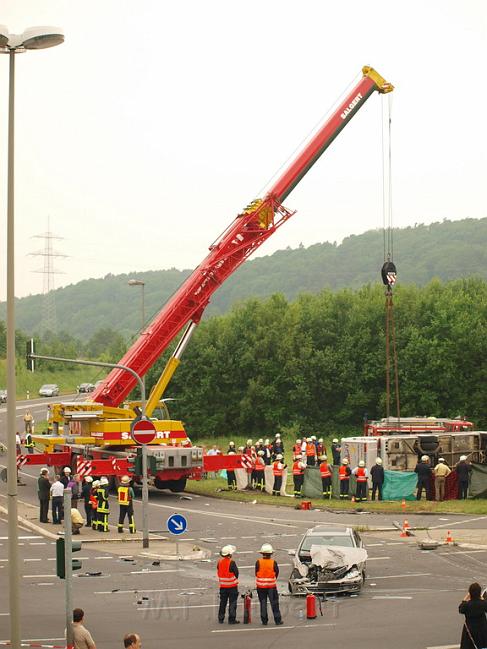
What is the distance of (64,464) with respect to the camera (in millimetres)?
39406

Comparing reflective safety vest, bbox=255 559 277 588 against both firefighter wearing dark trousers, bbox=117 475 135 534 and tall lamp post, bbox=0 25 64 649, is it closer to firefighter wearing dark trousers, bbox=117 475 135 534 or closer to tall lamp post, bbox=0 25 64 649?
tall lamp post, bbox=0 25 64 649

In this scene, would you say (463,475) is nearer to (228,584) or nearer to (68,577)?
(228,584)

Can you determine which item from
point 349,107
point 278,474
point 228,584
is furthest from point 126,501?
point 349,107

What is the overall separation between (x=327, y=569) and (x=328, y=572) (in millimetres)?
60

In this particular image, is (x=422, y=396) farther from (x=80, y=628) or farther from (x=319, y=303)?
(x=80, y=628)

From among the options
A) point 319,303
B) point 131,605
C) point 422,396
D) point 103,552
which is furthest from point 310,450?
point 319,303

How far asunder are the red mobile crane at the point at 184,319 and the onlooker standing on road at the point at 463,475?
7203mm

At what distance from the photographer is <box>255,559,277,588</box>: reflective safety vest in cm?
1952

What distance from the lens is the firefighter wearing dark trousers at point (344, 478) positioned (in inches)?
1458

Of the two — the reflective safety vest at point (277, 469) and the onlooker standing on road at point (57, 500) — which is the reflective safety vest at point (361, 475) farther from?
the onlooker standing on road at point (57, 500)

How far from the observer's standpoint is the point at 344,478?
3703 cm

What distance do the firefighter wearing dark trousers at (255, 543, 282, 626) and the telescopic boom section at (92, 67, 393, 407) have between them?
19.5 m

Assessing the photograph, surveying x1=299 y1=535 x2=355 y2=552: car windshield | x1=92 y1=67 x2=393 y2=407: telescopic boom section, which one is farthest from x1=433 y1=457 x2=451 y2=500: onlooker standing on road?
x1=299 y1=535 x2=355 y2=552: car windshield

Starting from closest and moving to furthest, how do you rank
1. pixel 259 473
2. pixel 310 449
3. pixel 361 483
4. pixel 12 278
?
1. pixel 12 278
2. pixel 361 483
3. pixel 259 473
4. pixel 310 449
